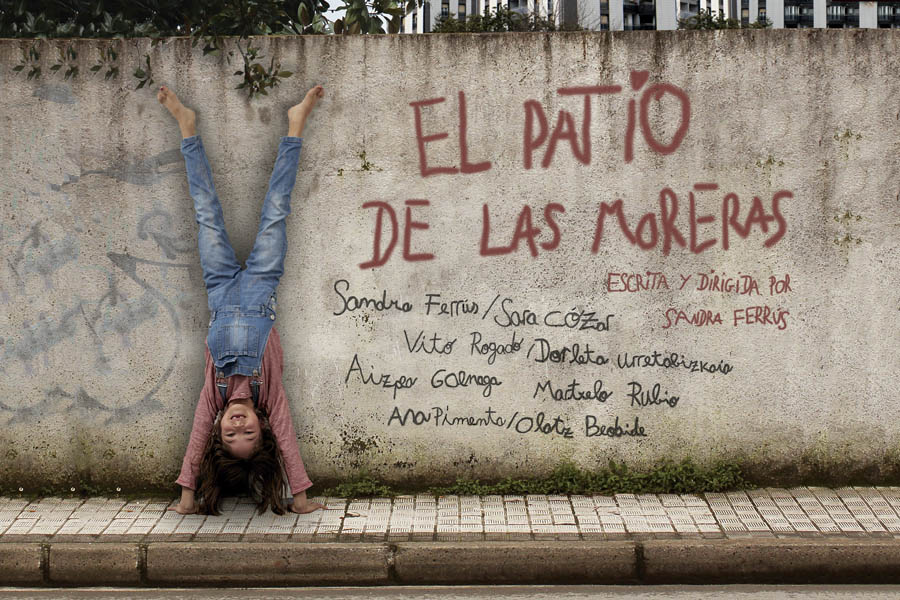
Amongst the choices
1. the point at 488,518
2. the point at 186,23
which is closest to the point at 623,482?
the point at 488,518

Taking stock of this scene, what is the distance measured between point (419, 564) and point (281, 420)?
1.08 metres

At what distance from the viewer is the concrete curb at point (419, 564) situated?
13.5ft

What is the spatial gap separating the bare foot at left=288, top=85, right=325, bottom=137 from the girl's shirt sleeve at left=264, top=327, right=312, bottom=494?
3.66ft

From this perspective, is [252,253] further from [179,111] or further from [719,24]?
[719,24]

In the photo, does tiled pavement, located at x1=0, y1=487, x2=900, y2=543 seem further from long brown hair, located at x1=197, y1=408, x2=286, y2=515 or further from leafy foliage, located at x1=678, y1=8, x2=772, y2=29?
leafy foliage, located at x1=678, y1=8, x2=772, y2=29

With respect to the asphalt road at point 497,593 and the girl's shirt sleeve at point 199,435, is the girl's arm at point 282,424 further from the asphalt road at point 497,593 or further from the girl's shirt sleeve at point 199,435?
the asphalt road at point 497,593

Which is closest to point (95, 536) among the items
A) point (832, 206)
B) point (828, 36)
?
point (832, 206)

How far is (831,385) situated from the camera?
192 inches

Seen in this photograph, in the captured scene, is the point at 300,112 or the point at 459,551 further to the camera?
the point at 300,112

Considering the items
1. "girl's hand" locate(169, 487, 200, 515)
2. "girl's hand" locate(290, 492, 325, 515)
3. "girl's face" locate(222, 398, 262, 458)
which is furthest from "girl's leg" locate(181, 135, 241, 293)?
"girl's hand" locate(290, 492, 325, 515)

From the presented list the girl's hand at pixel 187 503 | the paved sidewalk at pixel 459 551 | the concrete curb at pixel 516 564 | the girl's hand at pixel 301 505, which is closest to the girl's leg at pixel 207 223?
the girl's hand at pixel 187 503

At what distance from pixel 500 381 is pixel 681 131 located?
1706mm

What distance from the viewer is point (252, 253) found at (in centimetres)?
475

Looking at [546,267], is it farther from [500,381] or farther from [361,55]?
[361,55]
